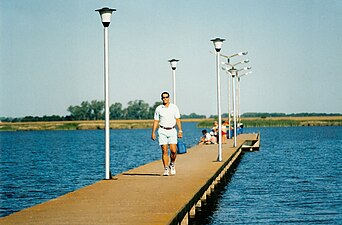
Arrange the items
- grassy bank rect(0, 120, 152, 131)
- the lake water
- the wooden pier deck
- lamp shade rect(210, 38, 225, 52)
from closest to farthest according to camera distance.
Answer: the wooden pier deck, the lake water, lamp shade rect(210, 38, 225, 52), grassy bank rect(0, 120, 152, 131)

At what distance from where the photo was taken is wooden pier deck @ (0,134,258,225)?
13148 millimetres

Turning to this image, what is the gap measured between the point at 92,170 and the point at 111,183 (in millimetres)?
21542

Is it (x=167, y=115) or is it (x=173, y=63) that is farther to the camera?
(x=173, y=63)

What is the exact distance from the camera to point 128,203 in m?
15.1

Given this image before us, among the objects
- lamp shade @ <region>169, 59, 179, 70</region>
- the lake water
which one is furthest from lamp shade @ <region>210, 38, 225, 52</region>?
the lake water

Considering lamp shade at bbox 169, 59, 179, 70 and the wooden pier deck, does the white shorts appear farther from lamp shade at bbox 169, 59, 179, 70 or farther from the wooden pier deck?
lamp shade at bbox 169, 59, 179, 70

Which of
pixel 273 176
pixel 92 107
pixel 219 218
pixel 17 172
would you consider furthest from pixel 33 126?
pixel 219 218

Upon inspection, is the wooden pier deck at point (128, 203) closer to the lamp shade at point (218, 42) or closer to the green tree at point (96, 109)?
the lamp shade at point (218, 42)

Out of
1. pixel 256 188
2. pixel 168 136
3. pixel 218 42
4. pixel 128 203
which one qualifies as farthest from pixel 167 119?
pixel 218 42

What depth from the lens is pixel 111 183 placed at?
63.9ft

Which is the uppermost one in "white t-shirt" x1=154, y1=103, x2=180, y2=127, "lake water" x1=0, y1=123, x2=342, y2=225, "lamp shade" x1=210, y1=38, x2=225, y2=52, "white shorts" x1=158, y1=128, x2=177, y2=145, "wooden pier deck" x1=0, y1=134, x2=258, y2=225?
"lamp shade" x1=210, y1=38, x2=225, y2=52

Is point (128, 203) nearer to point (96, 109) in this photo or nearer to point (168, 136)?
point (168, 136)

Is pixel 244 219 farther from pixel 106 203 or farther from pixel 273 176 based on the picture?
pixel 273 176

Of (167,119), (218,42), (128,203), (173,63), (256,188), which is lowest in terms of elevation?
(256,188)
